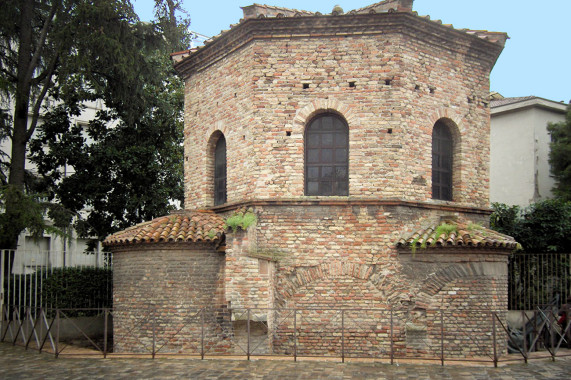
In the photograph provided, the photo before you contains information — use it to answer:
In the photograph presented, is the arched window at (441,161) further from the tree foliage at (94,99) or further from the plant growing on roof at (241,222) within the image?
the tree foliage at (94,99)

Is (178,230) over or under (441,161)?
under

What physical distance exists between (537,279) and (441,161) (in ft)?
17.4

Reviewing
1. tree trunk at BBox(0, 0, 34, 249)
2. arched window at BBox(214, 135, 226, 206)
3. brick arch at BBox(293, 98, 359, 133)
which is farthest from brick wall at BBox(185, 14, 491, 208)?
tree trunk at BBox(0, 0, 34, 249)

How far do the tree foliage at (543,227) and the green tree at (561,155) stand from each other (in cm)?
603

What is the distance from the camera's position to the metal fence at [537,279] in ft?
51.5

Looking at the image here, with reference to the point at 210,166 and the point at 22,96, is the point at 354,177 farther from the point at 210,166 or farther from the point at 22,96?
the point at 22,96

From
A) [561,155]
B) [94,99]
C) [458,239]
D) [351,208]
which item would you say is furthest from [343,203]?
[561,155]

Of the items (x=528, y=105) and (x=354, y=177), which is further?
(x=528, y=105)

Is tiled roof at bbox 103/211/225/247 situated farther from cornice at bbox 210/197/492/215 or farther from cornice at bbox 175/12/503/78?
cornice at bbox 175/12/503/78

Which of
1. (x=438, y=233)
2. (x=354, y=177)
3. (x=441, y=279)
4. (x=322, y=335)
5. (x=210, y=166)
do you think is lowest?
(x=322, y=335)

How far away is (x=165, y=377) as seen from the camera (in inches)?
370

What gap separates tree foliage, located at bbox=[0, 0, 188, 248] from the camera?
15.5 metres

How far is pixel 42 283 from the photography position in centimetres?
1584

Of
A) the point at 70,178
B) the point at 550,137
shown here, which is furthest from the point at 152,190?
the point at 550,137
